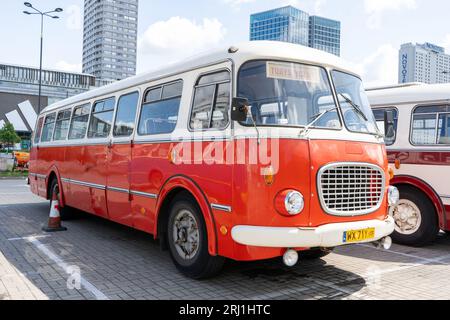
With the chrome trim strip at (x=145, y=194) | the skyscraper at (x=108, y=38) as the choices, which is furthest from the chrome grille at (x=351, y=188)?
the skyscraper at (x=108, y=38)

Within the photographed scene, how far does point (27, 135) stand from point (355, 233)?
222ft

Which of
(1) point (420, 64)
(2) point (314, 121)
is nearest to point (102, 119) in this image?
(2) point (314, 121)

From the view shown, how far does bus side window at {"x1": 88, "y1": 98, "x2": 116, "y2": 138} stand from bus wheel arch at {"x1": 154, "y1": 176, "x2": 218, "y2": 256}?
94.4 inches

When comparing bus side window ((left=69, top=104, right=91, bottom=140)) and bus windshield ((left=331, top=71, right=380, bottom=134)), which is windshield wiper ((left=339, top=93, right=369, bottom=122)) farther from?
bus side window ((left=69, top=104, right=91, bottom=140))

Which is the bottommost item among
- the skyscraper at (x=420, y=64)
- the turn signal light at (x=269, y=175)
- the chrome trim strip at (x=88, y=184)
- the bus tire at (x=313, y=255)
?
the bus tire at (x=313, y=255)

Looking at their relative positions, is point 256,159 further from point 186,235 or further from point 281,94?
point 186,235

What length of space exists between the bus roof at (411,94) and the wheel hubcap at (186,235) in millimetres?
4889

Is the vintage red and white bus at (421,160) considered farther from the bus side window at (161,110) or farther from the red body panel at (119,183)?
the red body panel at (119,183)

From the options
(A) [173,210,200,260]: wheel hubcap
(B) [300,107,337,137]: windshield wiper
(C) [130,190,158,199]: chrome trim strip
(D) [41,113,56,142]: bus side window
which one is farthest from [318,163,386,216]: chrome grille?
(D) [41,113,56,142]: bus side window

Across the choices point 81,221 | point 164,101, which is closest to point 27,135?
point 81,221

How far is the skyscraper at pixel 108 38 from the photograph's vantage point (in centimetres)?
15325

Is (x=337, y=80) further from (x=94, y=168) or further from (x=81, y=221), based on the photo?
(x=81, y=221)

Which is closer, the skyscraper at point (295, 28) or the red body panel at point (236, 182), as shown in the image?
the red body panel at point (236, 182)

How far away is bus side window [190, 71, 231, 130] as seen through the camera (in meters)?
5.20
